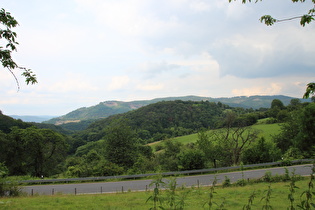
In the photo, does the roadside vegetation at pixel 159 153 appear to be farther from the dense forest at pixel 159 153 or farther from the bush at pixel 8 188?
the bush at pixel 8 188

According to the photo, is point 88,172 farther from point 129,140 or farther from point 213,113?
point 213,113

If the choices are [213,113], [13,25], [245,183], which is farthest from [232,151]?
[213,113]

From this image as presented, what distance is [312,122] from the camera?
1398 inches

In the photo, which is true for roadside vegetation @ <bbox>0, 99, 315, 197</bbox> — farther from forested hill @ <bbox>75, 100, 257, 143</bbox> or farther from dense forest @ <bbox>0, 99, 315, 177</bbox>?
forested hill @ <bbox>75, 100, 257, 143</bbox>

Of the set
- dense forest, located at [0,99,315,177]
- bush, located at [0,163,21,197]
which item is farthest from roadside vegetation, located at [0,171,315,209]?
dense forest, located at [0,99,315,177]

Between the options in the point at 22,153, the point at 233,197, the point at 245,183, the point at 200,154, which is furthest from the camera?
the point at 22,153

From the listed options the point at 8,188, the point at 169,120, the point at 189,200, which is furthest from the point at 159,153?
the point at 169,120

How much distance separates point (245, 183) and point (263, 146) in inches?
536

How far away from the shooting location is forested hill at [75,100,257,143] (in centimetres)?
10506

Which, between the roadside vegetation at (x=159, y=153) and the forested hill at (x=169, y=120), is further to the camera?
the forested hill at (x=169, y=120)

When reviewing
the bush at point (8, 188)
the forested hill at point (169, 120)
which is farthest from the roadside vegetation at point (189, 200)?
the forested hill at point (169, 120)

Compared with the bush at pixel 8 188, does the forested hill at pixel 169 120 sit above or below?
above

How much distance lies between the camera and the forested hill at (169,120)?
105062mm

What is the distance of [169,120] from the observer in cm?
12725
